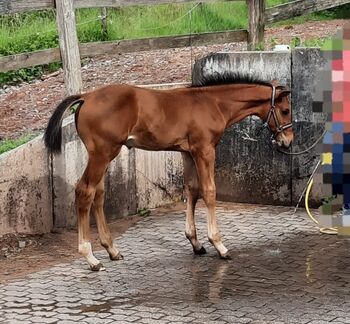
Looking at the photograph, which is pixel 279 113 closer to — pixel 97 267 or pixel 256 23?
pixel 97 267

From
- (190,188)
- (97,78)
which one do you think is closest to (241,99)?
(190,188)

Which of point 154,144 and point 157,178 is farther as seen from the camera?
point 157,178

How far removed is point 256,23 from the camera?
12398 millimetres

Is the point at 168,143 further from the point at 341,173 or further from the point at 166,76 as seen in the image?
the point at 166,76

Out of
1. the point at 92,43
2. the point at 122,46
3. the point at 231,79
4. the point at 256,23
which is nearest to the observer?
the point at 231,79

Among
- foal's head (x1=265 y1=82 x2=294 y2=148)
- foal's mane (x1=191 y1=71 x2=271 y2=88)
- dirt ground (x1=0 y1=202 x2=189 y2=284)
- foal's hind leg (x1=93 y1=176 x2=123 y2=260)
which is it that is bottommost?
dirt ground (x1=0 y1=202 x2=189 y2=284)

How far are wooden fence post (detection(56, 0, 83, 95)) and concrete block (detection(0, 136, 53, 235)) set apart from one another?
4.66 ft

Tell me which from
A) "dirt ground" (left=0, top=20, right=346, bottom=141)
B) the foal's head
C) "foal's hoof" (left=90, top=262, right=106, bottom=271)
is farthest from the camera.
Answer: "dirt ground" (left=0, top=20, right=346, bottom=141)

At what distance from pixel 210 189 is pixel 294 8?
16.5 feet

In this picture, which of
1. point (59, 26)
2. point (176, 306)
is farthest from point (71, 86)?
point (176, 306)

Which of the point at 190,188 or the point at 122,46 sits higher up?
the point at 122,46

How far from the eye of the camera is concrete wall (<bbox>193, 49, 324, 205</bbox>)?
10.8 metres

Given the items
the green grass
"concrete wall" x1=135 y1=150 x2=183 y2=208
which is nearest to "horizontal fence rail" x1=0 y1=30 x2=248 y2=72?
the green grass

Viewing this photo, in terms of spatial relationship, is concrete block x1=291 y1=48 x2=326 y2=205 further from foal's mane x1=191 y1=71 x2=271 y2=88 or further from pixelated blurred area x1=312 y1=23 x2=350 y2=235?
foal's mane x1=191 y1=71 x2=271 y2=88
